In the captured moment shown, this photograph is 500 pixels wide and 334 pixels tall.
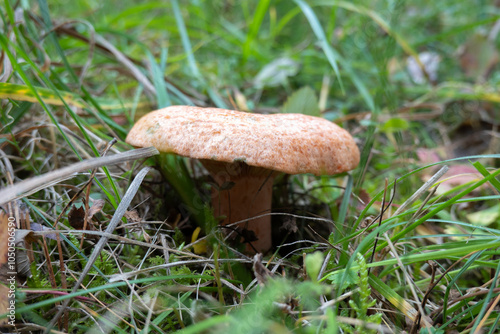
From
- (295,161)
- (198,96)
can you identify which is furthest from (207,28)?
(295,161)

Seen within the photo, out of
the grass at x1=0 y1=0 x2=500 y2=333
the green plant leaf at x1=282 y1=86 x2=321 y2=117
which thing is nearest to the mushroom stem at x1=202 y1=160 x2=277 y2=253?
the grass at x1=0 y1=0 x2=500 y2=333

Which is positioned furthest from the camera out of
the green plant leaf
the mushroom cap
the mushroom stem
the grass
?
the green plant leaf

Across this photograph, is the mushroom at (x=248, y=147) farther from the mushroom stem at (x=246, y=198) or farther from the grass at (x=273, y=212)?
the grass at (x=273, y=212)

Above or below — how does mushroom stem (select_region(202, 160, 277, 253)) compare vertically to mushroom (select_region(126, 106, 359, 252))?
below

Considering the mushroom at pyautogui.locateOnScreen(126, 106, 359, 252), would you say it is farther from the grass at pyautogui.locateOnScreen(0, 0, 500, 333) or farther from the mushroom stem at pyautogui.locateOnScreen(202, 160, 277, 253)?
the grass at pyautogui.locateOnScreen(0, 0, 500, 333)

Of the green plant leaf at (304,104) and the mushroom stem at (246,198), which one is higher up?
the green plant leaf at (304,104)

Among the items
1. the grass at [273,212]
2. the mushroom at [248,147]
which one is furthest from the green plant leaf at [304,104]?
the mushroom at [248,147]
